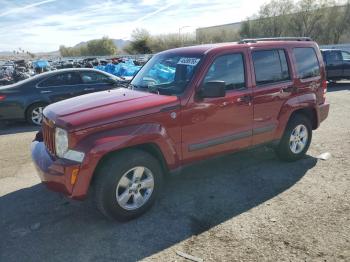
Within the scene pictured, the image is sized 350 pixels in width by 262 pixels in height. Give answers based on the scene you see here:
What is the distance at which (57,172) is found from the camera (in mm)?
3684

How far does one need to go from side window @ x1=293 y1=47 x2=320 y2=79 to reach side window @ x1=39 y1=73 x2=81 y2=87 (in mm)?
6453

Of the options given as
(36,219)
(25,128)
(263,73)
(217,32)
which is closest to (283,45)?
A: (263,73)

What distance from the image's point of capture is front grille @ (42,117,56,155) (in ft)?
12.9

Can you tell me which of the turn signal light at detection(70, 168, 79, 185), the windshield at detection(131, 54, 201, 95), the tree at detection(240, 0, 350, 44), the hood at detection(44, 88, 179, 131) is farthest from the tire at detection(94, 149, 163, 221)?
the tree at detection(240, 0, 350, 44)

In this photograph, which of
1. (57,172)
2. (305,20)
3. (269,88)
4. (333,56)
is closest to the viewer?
(57,172)

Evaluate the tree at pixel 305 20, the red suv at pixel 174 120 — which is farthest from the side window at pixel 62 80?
the tree at pixel 305 20

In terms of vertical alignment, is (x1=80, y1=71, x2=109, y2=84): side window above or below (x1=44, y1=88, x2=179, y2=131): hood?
above

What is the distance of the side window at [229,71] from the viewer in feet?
14.8

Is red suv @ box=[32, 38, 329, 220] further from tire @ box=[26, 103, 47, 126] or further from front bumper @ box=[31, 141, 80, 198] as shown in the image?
tire @ box=[26, 103, 47, 126]

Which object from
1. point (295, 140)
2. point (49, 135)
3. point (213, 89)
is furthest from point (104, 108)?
point (295, 140)

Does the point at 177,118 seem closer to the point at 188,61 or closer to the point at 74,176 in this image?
the point at 188,61

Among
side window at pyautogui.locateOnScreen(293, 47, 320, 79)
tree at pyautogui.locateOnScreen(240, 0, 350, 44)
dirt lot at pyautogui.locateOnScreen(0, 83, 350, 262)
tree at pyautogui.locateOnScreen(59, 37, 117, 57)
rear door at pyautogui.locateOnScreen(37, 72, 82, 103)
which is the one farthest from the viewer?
tree at pyautogui.locateOnScreen(59, 37, 117, 57)

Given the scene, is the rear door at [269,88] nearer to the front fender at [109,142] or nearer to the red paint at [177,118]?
→ the red paint at [177,118]

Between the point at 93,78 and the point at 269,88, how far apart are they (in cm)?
641
